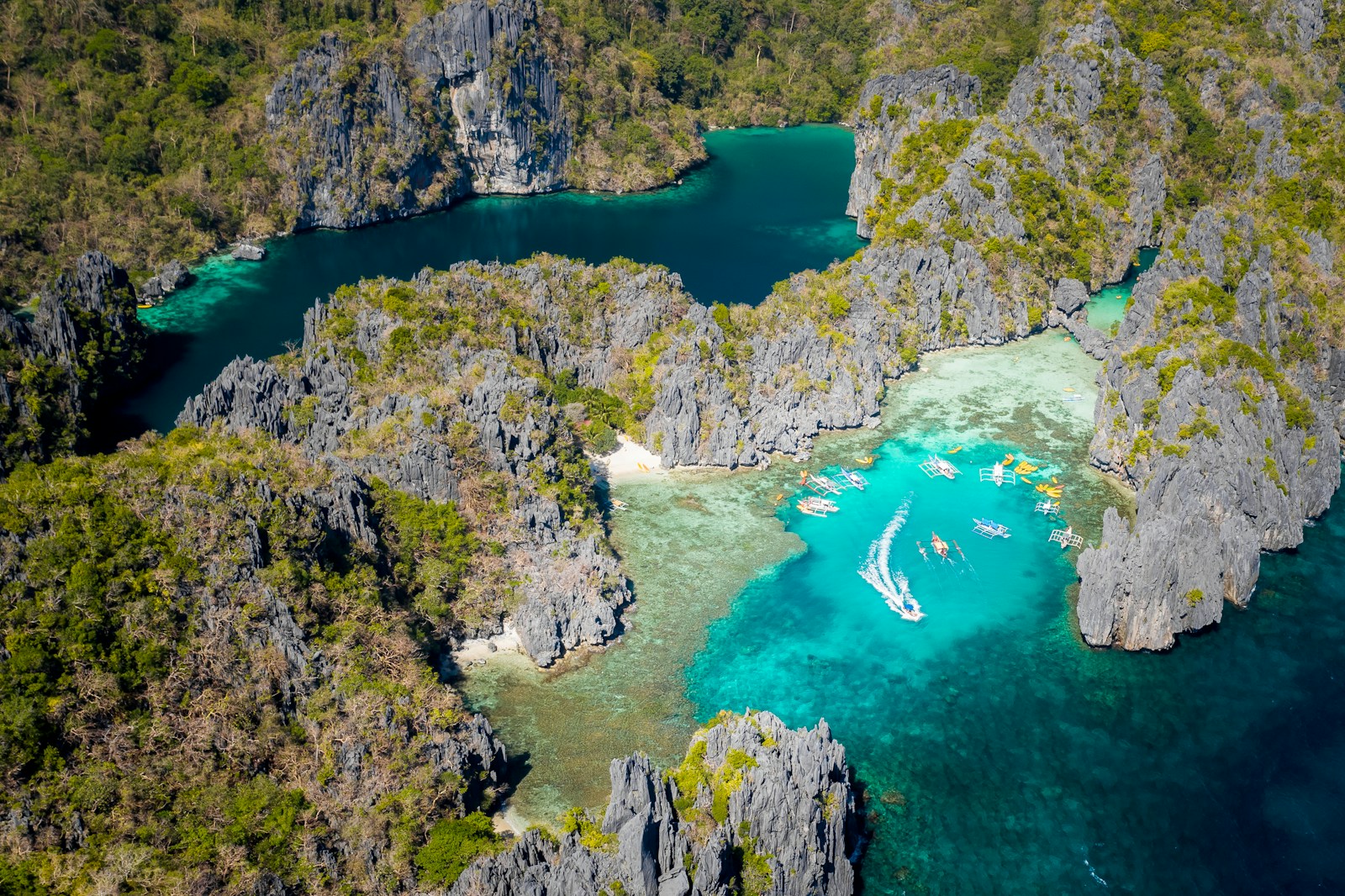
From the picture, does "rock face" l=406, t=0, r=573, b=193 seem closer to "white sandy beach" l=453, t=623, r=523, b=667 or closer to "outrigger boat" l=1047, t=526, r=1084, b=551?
"white sandy beach" l=453, t=623, r=523, b=667

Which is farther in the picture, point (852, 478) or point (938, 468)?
point (938, 468)

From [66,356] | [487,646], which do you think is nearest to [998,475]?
[487,646]

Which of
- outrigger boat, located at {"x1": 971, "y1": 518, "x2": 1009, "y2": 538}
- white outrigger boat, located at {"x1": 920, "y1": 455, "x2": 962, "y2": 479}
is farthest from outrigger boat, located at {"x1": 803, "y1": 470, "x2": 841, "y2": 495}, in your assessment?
outrigger boat, located at {"x1": 971, "y1": 518, "x2": 1009, "y2": 538}

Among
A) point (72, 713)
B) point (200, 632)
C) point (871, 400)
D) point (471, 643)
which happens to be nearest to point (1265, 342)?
point (871, 400)

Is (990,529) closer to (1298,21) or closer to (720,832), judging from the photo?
(720,832)

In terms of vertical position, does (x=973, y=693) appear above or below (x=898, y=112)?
below

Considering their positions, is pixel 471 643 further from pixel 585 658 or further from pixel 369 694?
pixel 369 694

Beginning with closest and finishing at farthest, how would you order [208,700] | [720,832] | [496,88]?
1. [720,832]
2. [208,700]
3. [496,88]
